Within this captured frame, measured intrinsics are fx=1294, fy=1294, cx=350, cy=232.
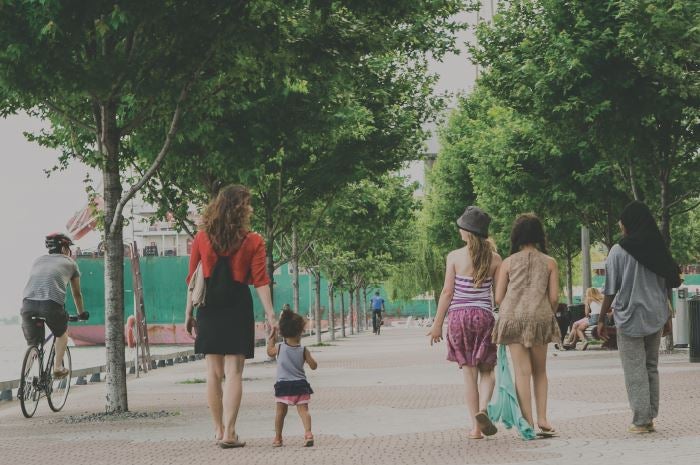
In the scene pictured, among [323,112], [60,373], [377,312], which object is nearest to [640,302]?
[60,373]

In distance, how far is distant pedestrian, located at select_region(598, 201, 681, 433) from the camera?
9710mm

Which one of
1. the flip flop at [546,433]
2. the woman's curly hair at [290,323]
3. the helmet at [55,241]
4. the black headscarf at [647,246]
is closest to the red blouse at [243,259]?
the woman's curly hair at [290,323]

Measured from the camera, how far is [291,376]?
9.71 meters

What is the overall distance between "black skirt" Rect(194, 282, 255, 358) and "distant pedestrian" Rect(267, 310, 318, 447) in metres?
0.33

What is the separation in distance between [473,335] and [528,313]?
1.43ft

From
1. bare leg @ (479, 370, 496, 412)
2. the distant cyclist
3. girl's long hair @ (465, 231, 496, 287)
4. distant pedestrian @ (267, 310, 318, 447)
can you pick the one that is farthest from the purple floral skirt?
the distant cyclist

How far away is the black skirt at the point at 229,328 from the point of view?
30.2 ft

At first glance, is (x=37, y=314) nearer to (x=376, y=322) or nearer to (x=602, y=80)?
(x=602, y=80)

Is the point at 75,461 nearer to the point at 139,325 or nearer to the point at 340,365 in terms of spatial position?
the point at 139,325

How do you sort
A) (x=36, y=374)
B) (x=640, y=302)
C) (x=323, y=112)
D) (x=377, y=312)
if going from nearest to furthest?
(x=640, y=302), (x=36, y=374), (x=323, y=112), (x=377, y=312)

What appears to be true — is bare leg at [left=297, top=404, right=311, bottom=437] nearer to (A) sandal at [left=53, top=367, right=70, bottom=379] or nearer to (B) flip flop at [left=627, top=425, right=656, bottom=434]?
(B) flip flop at [left=627, top=425, right=656, bottom=434]

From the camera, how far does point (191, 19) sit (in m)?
12.4

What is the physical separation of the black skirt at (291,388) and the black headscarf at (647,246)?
Result: 8.76ft

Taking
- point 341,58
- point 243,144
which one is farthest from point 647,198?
point 341,58
